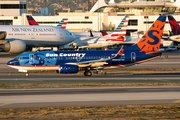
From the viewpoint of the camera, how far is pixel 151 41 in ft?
148

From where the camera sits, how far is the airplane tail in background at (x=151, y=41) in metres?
44.8

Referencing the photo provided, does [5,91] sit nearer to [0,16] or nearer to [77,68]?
[77,68]

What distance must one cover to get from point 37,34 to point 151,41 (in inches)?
1571

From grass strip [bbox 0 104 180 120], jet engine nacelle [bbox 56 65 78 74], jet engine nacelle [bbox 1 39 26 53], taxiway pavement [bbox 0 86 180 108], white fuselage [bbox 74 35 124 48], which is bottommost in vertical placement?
grass strip [bbox 0 104 180 120]

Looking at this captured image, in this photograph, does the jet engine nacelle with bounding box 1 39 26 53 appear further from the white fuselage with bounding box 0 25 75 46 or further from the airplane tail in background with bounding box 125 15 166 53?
the airplane tail in background with bounding box 125 15 166 53

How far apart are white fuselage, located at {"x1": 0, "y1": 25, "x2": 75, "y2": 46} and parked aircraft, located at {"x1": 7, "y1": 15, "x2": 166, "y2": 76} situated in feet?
117

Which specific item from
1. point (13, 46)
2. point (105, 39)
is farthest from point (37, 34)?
point (105, 39)

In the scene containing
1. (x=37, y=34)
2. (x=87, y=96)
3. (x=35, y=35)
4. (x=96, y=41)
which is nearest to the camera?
(x=87, y=96)

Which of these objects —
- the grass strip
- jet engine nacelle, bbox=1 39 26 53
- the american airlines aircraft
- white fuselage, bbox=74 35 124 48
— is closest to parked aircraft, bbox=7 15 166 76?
the grass strip

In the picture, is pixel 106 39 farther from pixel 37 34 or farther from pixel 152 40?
pixel 152 40

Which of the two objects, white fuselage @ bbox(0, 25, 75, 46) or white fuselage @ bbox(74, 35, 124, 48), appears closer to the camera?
white fuselage @ bbox(0, 25, 75, 46)

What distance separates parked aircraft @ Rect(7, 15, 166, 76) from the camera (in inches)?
1634

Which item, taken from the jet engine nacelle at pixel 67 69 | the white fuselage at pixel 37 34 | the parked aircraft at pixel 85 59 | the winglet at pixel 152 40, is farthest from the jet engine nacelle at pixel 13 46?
the winglet at pixel 152 40

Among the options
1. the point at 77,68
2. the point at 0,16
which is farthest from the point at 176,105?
the point at 0,16
